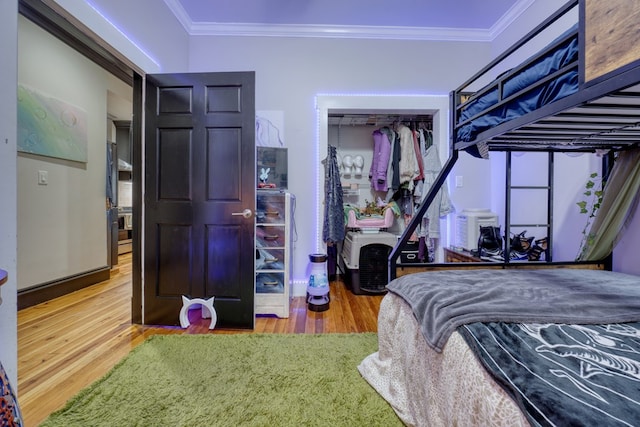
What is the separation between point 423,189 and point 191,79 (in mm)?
2526

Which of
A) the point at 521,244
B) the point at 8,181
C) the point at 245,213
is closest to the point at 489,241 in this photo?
the point at 521,244

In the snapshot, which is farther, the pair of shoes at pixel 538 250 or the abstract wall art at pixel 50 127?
the abstract wall art at pixel 50 127

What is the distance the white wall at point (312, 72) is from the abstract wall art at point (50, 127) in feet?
4.69

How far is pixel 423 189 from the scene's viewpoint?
A: 2947 millimetres

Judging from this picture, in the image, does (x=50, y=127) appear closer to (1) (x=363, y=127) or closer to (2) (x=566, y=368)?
(1) (x=363, y=127)

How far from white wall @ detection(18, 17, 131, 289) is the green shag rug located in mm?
1704

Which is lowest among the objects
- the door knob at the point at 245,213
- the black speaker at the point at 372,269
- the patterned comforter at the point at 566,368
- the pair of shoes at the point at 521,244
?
the black speaker at the point at 372,269

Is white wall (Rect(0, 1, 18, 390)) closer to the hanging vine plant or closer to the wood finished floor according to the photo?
the wood finished floor

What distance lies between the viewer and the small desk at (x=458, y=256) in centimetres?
227

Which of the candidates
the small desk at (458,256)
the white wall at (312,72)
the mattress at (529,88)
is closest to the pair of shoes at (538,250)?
the small desk at (458,256)

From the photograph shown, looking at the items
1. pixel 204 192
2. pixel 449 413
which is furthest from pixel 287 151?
pixel 449 413

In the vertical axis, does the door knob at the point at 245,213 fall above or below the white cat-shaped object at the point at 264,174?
below

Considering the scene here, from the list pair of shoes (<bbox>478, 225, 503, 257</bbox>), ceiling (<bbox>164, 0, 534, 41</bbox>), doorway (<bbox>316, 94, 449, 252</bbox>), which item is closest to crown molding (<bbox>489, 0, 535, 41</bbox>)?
ceiling (<bbox>164, 0, 534, 41</bbox>)

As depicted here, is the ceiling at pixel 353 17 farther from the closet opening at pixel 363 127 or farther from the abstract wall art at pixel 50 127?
the abstract wall art at pixel 50 127
